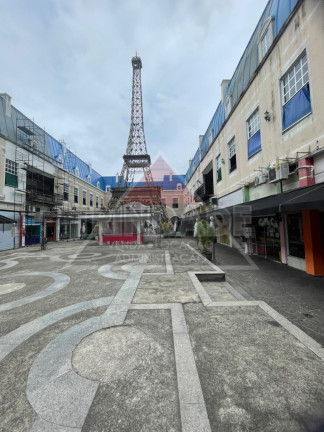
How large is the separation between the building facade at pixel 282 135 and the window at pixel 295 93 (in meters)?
0.03

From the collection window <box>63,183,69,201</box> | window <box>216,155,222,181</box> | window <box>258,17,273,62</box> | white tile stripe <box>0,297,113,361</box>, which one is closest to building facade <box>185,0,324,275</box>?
window <box>258,17,273,62</box>

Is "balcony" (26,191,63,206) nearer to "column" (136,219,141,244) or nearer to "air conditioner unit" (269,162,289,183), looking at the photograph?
"column" (136,219,141,244)

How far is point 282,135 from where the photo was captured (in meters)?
7.77

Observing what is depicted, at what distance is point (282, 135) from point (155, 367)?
9.08 m

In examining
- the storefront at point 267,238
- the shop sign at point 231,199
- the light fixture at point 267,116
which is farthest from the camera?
the shop sign at point 231,199

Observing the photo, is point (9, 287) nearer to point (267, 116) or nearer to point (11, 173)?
point (267, 116)

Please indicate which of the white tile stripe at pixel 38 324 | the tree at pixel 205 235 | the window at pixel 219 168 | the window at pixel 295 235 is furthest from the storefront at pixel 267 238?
the white tile stripe at pixel 38 324

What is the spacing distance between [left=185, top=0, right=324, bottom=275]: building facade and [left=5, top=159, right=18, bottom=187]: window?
18713 mm

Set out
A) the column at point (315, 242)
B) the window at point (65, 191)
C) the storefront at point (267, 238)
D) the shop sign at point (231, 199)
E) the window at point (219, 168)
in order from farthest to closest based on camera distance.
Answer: the window at point (65, 191) < the window at point (219, 168) < the shop sign at point (231, 199) < the storefront at point (267, 238) < the column at point (315, 242)

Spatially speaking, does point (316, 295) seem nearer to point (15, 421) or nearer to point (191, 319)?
point (191, 319)

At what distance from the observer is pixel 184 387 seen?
2195 millimetres

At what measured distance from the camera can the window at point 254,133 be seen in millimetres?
9859

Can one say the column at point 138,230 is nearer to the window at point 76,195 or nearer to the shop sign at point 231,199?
the shop sign at point 231,199

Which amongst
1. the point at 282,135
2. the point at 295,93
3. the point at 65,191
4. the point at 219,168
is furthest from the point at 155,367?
the point at 65,191
